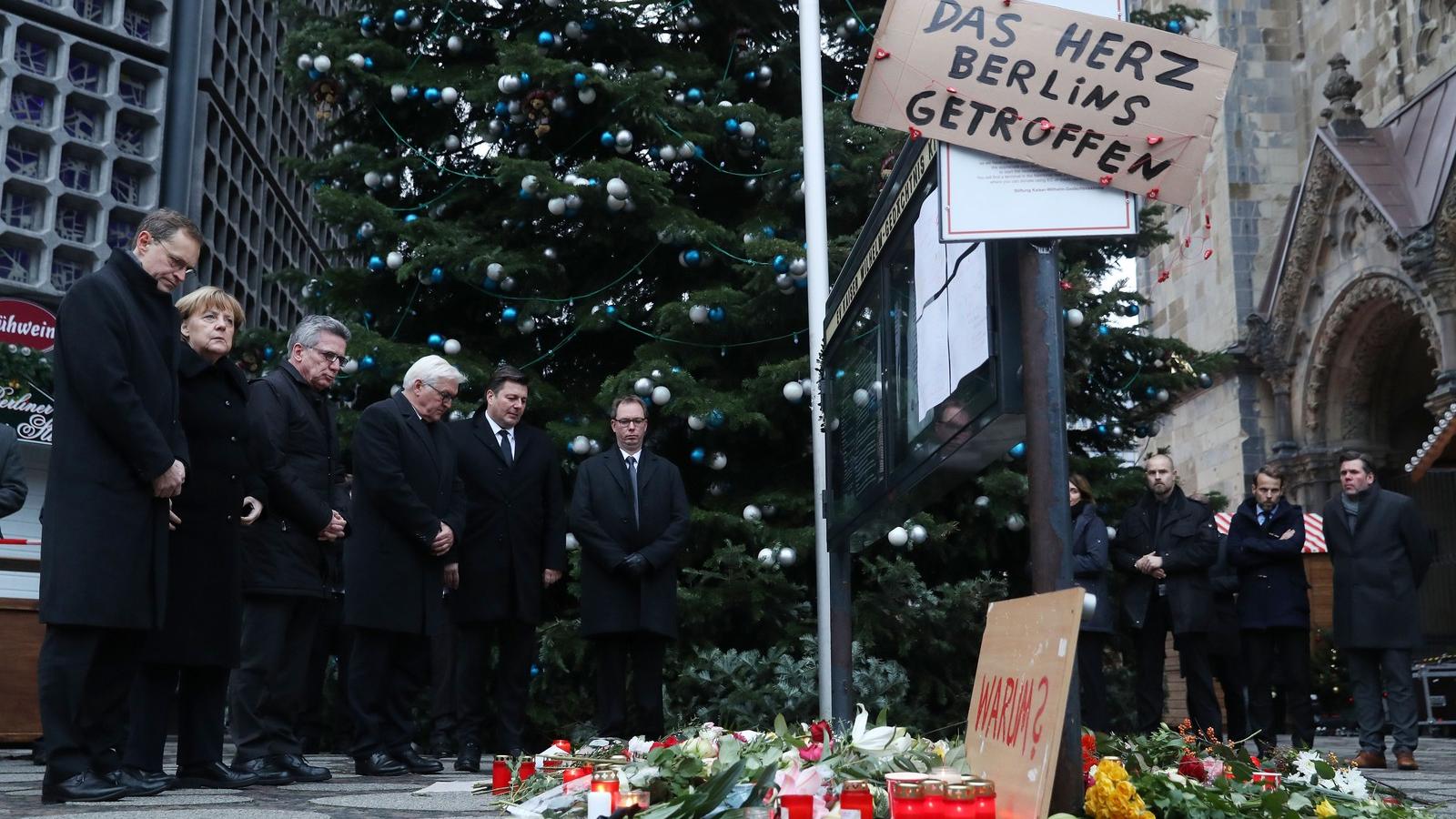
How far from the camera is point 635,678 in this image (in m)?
7.10

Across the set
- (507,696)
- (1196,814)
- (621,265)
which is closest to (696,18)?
(621,265)

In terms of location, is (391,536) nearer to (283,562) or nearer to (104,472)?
(283,562)

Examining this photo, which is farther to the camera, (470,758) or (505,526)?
(505,526)

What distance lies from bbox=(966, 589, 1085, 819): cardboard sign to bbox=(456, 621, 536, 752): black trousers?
156 inches

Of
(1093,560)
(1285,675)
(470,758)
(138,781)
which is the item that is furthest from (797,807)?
(1285,675)

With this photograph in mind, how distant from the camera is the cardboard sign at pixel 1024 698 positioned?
262 cm

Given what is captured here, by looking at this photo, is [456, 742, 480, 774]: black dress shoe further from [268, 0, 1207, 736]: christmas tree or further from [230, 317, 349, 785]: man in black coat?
[268, 0, 1207, 736]: christmas tree

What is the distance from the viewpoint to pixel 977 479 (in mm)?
8258

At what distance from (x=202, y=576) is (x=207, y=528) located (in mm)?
172

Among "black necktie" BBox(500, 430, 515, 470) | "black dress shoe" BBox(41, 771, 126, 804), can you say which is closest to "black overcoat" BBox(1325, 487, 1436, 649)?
"black necktie" BBox(500, 430, 515, 470)

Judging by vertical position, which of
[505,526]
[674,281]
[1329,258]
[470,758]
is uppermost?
[1329,258]

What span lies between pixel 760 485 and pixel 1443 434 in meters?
8.61

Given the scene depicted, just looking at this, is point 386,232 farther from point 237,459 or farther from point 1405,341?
point 1405,341

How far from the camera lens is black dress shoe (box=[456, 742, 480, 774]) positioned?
255 inches
